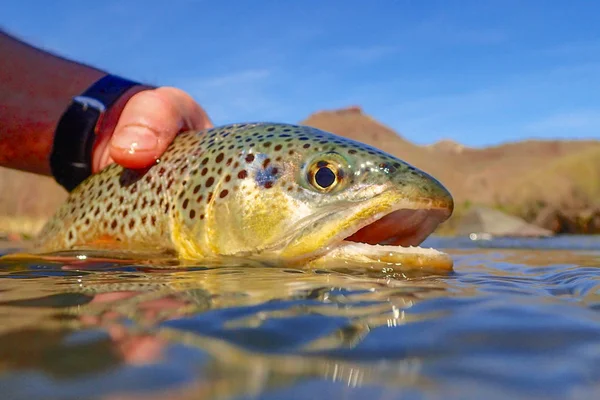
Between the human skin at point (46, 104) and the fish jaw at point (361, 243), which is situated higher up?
the human skin at point (46, 104)

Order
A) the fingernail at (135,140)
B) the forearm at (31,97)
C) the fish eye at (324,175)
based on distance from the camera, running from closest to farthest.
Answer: the fish eye at (324,175), the fingernail at (135,140), the forearm at (31,97)

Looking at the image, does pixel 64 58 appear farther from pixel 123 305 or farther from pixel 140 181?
pixel 123 305

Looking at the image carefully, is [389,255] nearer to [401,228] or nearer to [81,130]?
[401,228]

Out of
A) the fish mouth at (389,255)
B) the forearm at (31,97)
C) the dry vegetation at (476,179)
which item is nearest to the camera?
the fish mouth at (389,255)

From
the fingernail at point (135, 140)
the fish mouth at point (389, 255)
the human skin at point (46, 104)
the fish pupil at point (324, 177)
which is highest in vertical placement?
the human skin at point (46, 104)

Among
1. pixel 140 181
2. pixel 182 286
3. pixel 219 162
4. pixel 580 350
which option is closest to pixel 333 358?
pixel 580 350

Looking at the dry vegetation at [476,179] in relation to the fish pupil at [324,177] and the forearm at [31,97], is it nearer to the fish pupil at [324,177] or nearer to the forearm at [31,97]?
the forearm at [31,97]

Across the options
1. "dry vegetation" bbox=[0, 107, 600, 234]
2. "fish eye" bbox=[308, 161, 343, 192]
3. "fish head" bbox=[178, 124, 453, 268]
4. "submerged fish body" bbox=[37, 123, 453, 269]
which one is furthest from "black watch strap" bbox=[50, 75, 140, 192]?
"dry vegetation" bbox=[0, 107, 600, 234]

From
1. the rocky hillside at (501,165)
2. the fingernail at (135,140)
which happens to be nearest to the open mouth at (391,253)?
the fingernail at (135,140)
